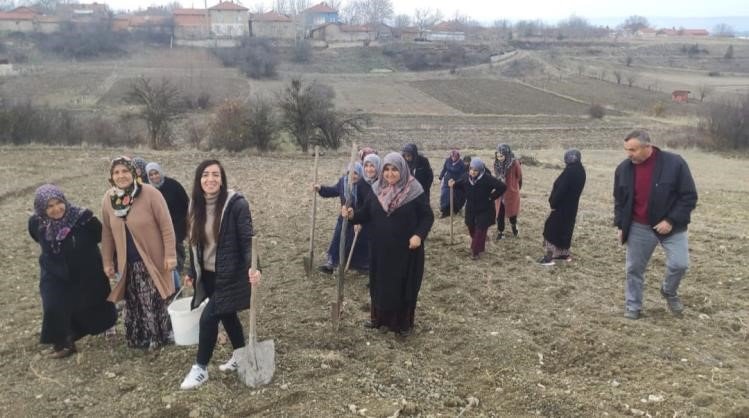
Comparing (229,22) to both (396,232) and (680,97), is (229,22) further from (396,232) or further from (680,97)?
(396,232)

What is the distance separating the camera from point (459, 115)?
4097 centimetres

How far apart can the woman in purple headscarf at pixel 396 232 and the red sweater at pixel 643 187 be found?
6.28 feet

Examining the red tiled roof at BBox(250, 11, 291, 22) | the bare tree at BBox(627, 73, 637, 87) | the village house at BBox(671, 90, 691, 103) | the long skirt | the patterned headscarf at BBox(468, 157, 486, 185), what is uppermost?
the red tiled roof at BBox(250, 11, 291, 22)

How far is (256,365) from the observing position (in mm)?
4332

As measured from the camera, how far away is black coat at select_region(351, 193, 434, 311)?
4.93 metres

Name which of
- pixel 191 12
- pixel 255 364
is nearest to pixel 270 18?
pixel 191 12

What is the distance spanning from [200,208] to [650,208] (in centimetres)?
383

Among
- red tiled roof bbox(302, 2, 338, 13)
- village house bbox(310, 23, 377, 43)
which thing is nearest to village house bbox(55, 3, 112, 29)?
village house bbox(310, 23, 377, 43)

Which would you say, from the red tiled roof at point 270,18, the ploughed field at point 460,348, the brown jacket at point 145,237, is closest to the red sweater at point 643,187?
A: the ploughed field at point 460,348

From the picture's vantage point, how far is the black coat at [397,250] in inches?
194

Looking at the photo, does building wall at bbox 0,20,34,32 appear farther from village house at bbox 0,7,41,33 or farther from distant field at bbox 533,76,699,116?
distant field at bbox 533,76,699,116

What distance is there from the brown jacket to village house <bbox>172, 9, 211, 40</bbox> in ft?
253

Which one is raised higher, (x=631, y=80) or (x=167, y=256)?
(x=631, y=80)

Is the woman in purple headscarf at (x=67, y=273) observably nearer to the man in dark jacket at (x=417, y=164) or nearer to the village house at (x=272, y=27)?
the man in dark jacket at (x=417, y=164)
